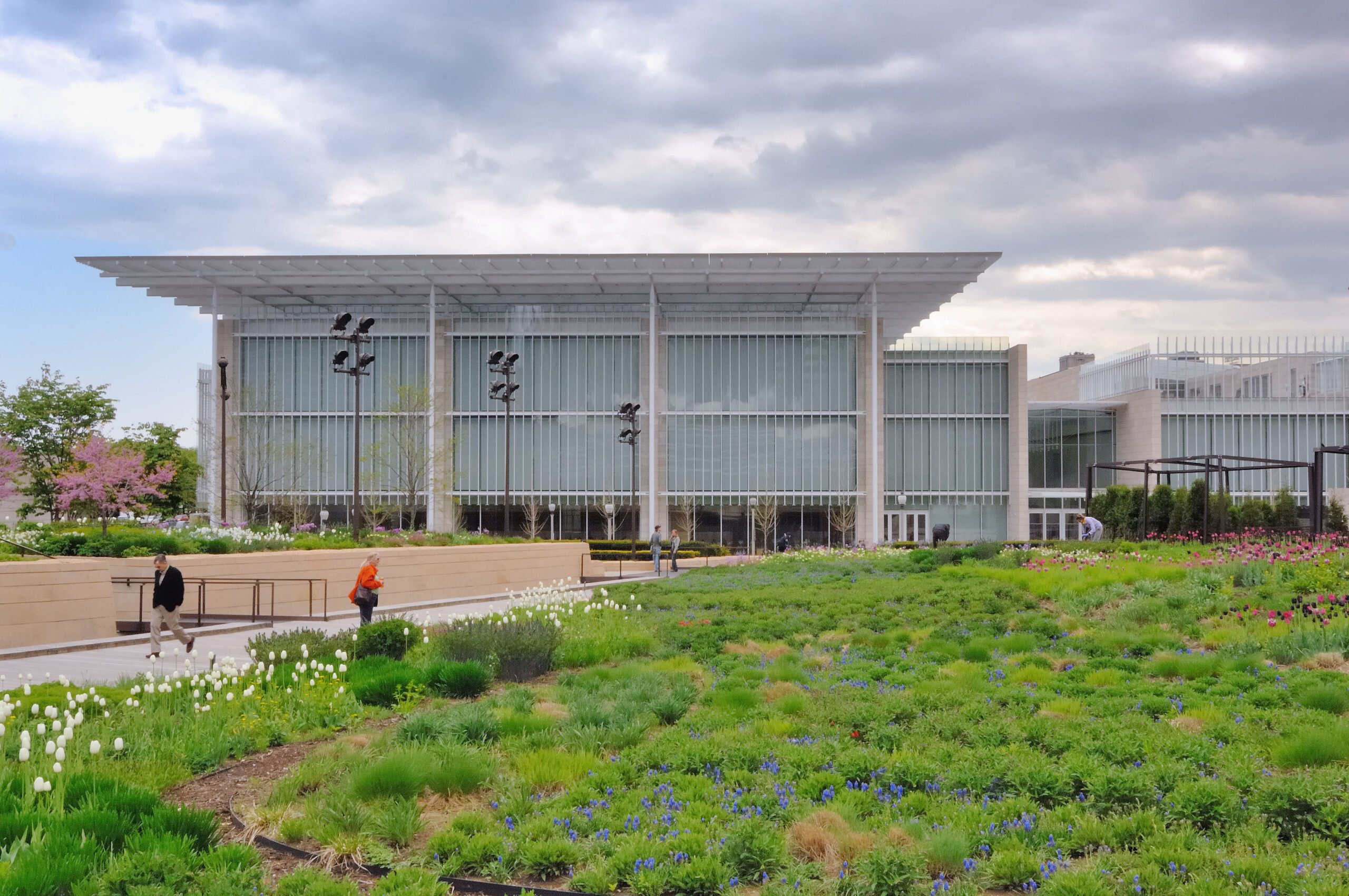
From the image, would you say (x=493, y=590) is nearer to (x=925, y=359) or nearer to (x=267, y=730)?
(x=267, y=730)

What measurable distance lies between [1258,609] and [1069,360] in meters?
66.9

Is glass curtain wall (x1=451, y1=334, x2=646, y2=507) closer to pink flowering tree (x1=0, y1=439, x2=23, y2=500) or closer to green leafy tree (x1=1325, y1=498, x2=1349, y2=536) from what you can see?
pink flowering tree (x1=0, y1=439, x2=23, y2=500)

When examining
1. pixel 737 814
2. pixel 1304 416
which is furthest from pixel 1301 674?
pixel 1304 416

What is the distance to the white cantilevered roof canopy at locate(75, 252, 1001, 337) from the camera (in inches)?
1927

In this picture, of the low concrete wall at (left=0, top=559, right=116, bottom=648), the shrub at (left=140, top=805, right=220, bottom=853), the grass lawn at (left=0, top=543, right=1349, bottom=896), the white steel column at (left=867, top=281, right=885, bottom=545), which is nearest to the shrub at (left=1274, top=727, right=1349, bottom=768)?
the grass lawn at (left=0, top=543, right=1349, bottom=896)

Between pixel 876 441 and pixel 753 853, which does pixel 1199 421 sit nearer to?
pixel 876 441

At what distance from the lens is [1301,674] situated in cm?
939

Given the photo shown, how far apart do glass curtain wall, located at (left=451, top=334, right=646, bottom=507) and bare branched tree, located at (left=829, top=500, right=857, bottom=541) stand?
10.3 metres

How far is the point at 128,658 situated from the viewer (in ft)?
46.4

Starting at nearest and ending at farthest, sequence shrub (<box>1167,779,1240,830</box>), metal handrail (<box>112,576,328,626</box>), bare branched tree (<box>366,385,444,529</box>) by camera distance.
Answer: shrub (<box>1167,779,1240,830</box>), metal handrail (<box>112,576,328,626</box>), bare branched tree (<box>366,385,444,529</box>)

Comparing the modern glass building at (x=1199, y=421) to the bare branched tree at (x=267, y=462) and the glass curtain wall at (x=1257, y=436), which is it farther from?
the bare branched tree at (x=267, y=462)

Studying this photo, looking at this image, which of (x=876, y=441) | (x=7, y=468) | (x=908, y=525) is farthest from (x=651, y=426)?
(x=7, y=468)

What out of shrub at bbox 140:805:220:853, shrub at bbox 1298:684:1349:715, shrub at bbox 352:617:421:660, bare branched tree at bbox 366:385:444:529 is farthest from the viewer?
bare branched tree at bbox 366:385:444:529

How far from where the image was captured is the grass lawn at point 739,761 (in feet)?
17.7
